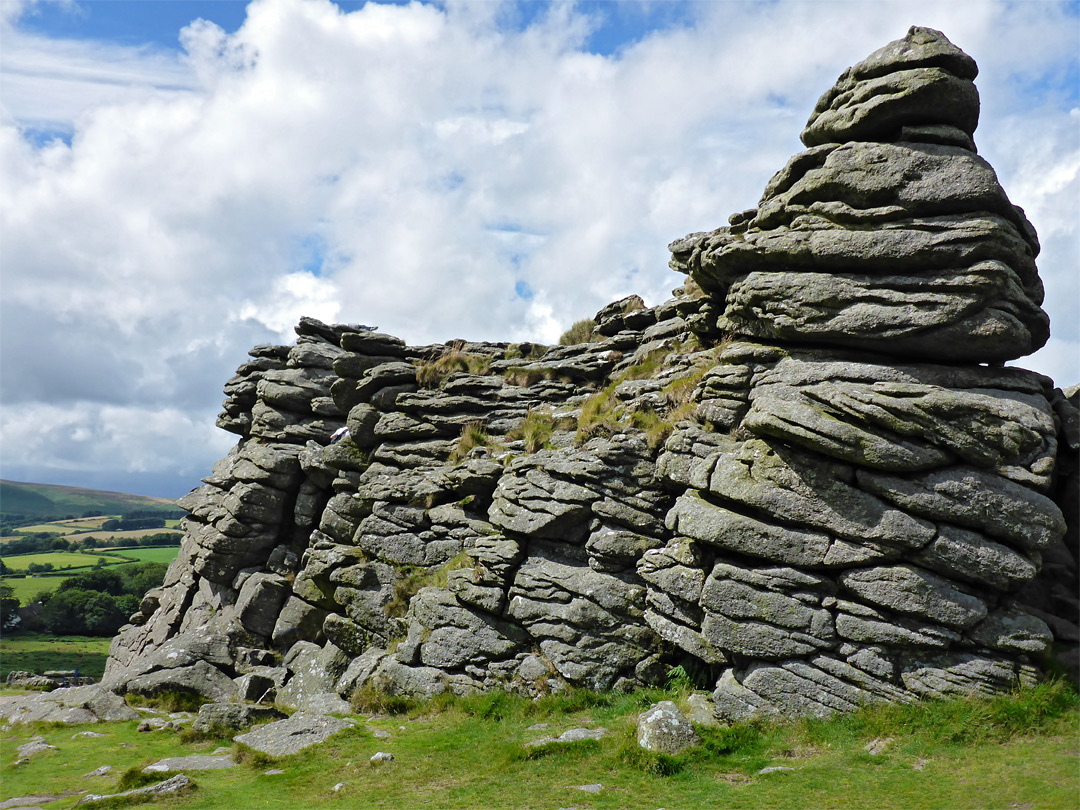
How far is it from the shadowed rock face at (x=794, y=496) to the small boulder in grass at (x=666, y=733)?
1786mm

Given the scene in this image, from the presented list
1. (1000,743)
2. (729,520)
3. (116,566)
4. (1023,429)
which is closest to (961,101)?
(1023,429)

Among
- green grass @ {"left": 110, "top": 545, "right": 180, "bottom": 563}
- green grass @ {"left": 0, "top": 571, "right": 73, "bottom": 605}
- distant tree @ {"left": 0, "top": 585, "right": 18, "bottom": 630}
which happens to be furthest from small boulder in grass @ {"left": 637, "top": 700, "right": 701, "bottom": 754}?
green grass @ {"left": 110, "top": 545, "right": 180, "bottom": 563}

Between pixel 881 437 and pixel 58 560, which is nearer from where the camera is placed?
pixel 881 437

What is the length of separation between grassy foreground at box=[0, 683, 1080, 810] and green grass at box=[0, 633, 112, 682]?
73.9m

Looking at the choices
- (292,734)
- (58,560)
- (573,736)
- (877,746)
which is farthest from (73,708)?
(58,560)

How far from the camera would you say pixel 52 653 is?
92875 millimetres

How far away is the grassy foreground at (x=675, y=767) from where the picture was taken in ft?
46.0

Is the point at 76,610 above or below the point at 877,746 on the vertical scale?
below

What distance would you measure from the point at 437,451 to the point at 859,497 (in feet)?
70.8

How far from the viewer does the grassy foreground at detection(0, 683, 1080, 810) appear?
46.0 ft

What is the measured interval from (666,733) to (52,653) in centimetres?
10970

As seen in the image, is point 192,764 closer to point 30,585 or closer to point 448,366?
point 448,366

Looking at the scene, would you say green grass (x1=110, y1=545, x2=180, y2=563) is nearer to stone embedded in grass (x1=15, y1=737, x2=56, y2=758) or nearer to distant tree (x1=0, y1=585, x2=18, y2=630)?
distant tree (x1=0, y1=585, x2=18, y2=630)

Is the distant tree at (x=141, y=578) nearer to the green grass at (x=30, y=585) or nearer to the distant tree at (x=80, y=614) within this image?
the distant tree at (x=80, y=614)
